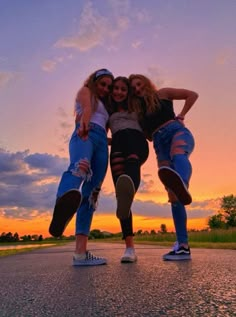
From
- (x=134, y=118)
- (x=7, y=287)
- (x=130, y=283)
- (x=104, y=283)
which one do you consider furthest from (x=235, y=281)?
(x=134, y=118)

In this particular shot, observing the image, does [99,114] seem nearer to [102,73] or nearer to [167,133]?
[102,73]

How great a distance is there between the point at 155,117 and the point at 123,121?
A: 1.16 feet

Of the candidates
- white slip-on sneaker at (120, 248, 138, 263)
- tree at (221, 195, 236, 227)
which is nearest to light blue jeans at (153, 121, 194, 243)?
white slip-on sneaker at (120, 248, 138, 263)

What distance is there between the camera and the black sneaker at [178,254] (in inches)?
143

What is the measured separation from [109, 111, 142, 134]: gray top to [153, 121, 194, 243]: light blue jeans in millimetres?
278

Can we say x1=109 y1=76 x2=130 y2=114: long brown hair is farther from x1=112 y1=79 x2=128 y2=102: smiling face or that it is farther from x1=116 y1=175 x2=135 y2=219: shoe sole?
x1=116 y1=175 x2=135 y2=219: shoe sole

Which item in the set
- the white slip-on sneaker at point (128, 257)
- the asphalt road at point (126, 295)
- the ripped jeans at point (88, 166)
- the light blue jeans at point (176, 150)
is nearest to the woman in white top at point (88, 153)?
the ripped jeans at point (88, 166)

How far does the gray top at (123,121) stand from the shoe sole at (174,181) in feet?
1.99

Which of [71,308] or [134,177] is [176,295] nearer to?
[71,308]

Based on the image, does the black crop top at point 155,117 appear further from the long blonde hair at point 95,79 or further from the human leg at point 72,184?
the human leg at point 72,184

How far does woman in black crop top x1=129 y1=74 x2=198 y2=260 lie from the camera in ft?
12.5

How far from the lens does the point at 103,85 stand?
3914 millimetres

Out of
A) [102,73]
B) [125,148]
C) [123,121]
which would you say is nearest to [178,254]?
[125,148]

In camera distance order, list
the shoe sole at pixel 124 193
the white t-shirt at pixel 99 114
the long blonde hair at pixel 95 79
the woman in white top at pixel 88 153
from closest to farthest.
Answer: the shoe sole at pixel 124 193 < the woman in white top at pixel 88 153 < the white t-shirt at pixel 99 114 < the long blonde hair at pixel 95 79
